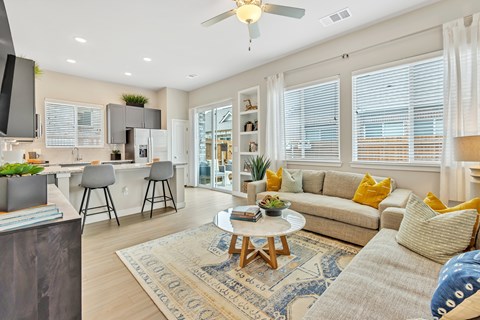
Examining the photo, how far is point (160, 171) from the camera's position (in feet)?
13.0

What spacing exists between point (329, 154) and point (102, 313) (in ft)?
12.2

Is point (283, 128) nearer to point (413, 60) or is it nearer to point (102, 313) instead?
point (413, 60)

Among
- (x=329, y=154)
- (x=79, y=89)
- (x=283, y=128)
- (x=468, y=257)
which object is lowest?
(x=468, y=257)

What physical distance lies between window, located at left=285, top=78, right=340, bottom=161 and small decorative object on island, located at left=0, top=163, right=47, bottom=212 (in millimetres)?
3864

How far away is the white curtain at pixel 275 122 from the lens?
15.0 ft


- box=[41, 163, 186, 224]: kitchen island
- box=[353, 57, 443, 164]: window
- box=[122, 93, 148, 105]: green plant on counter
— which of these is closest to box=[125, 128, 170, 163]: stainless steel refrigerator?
box=[122, 93, 148, 105]: green plant on counter

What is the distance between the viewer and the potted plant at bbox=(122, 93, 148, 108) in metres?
6.27

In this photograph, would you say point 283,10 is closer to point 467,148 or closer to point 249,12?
point 249,12

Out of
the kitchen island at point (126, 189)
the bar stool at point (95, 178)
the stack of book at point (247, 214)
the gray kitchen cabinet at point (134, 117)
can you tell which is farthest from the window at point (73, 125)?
the stack of book at point (247, 214)

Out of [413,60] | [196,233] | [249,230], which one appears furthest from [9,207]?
[413,60]

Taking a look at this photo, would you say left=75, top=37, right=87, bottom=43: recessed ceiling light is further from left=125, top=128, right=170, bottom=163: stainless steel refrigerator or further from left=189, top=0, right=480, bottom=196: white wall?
left=189, top=0, right=480, bottom=196: white wall

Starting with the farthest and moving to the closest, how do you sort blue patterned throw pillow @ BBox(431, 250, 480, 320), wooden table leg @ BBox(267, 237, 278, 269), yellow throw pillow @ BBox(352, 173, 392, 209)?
yellow throw pillow @ BBox(352, 173, 392, 209), wooden table leg @ BBox(267, 237, 278, 269), blue patterned throw pillow @ BBox(431, 250, 480, 320)

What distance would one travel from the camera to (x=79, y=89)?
5.68 m

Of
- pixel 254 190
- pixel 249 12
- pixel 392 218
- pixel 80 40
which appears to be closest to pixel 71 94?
pixel 80 40
